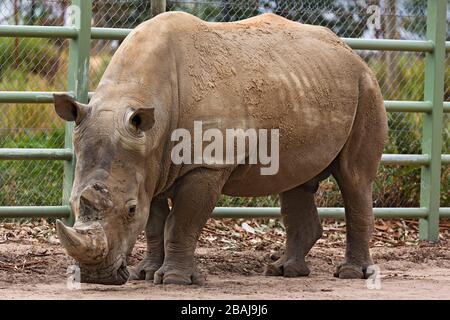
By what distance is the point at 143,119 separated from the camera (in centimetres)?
684

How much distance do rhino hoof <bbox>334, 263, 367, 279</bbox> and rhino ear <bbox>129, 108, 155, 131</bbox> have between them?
6.75ft

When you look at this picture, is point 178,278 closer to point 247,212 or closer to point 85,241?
point 85,241

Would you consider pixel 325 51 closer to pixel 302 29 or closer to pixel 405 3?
pixel 302 29

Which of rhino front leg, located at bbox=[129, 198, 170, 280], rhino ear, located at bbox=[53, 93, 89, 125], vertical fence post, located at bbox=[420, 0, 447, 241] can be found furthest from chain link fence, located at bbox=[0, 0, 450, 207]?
rhino ear, located at bbox=[53, 93, 89, 125]

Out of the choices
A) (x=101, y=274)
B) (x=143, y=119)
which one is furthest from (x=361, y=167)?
(x=101, y=274)

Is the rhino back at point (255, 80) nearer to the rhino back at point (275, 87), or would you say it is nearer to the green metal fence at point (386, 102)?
the rhino back at point (275, 87)

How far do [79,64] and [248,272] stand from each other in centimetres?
194

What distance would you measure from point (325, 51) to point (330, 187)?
7.90 feet

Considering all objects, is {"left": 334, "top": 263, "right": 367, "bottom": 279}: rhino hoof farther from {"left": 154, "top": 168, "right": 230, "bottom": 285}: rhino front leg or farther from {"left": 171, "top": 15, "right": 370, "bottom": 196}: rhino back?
{"left": 154, "top": 168, "right": 230, "bottom": 285}: rhino front leg

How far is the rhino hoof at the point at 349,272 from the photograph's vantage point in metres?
8.20

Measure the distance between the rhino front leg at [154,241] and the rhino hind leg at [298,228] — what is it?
37.4 inches

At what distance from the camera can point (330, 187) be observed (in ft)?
34.4

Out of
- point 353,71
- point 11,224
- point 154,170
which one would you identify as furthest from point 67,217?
point 353,71

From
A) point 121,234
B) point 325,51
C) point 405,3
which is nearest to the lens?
point 121,234
